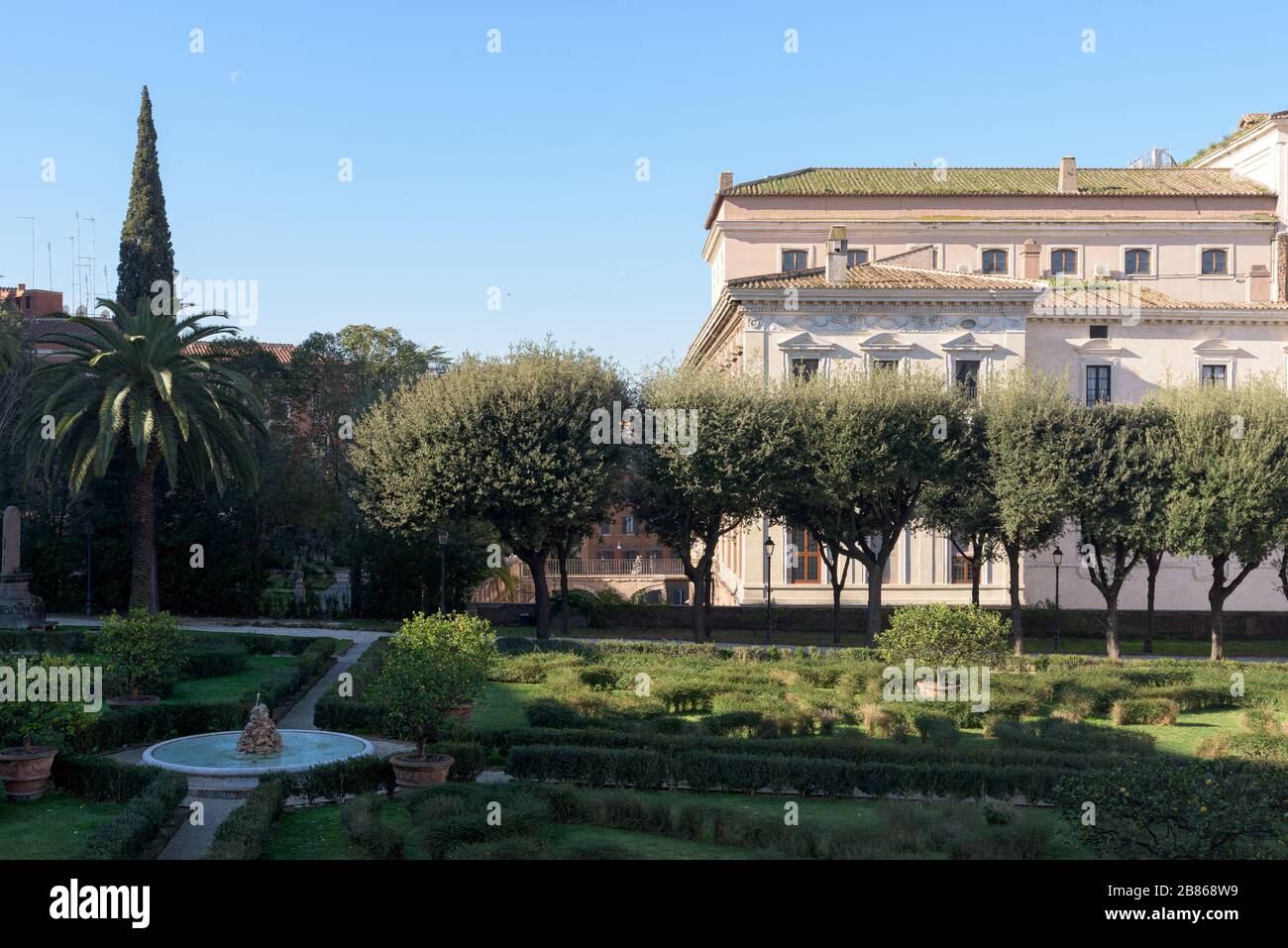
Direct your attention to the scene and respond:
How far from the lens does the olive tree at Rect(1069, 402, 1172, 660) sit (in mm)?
36625

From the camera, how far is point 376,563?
1719 inches

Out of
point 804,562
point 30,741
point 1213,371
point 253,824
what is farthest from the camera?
point 1213,371

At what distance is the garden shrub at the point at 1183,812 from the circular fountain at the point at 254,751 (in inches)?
417

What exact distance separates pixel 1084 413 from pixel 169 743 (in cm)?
2784

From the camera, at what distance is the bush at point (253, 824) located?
13.5m

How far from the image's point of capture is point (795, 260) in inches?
2141

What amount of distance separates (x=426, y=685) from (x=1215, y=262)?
46828 mm

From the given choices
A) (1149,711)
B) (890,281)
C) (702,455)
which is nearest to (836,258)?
(890,281)

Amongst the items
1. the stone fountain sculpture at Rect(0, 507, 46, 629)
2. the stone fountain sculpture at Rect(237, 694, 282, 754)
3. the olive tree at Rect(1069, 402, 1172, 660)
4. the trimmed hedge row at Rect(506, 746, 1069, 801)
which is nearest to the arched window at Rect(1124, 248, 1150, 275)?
the olive tree at Rect(1069, 402, 1172, 660)

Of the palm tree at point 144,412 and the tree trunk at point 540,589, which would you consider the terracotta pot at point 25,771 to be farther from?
the tree trunk at point 540,589

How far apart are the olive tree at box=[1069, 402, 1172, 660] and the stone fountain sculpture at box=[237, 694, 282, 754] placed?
25.1 m

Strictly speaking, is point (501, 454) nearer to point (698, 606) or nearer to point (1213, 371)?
point (698, 606)

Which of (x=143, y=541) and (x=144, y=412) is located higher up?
(x=144, y=412)

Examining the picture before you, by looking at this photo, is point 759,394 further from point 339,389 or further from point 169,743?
point 339,389
